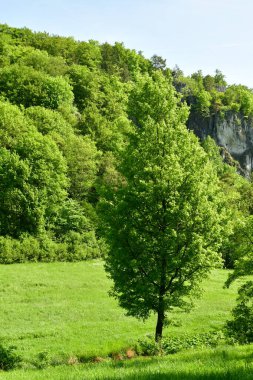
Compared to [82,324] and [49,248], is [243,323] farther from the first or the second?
[49,248]

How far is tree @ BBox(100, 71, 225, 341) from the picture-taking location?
1706cm

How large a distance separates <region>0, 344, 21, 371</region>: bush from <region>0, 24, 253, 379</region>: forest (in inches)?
287

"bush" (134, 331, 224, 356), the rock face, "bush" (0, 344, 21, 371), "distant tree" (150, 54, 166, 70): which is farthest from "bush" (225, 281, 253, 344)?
"distant tree" (150, 54, 166, 70)

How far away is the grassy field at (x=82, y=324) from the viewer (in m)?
11.1

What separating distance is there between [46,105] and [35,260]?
156 ft

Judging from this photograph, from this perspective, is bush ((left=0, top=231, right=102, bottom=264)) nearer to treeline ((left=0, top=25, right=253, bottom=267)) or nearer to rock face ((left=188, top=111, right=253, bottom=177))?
treeline ((left=0, top=25, right=253, bottom=267))

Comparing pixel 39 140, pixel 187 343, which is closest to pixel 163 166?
pixel 187 343

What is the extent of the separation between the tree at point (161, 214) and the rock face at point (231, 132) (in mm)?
118634

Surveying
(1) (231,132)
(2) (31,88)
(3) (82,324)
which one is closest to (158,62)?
(1) (231,132)

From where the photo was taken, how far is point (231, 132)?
456 feet

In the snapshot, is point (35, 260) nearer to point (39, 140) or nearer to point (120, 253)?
point (39, 140)

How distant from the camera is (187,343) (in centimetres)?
2358

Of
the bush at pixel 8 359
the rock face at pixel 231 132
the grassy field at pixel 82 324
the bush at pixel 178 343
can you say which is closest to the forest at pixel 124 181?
the bush at pixel 178 343

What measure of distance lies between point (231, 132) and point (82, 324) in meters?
122
